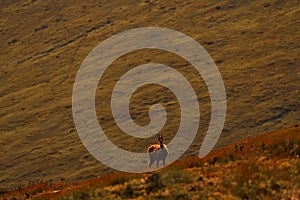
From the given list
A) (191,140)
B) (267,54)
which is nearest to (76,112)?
(191,140)

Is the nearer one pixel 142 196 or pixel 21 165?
pixel 142 196

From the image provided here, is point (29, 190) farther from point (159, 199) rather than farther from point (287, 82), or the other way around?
point (287, 82)

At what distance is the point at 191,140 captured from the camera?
158750 mm

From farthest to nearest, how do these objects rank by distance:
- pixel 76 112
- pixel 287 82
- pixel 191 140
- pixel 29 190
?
pixel 76 112 < pixel 287 82 < pixel 191 140 < pixel 29 190

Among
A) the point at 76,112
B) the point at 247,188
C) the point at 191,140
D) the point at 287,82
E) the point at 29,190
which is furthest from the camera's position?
the point at 76,112

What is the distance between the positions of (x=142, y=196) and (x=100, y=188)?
209cm

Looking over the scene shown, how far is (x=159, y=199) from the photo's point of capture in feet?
55.8

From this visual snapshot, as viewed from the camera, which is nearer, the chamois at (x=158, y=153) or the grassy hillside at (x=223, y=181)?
the grassy hillside at (x=223, y=181)

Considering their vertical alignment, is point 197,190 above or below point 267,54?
below

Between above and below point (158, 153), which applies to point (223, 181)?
below

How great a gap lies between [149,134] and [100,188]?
147700mm

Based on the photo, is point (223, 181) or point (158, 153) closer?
point (223, 181)

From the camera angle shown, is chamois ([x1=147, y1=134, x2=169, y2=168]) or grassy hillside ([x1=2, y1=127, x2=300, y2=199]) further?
chamois ([x1=147, y1=134, x2=169, y2=168])

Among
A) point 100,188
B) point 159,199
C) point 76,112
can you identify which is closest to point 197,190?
point 159,199
